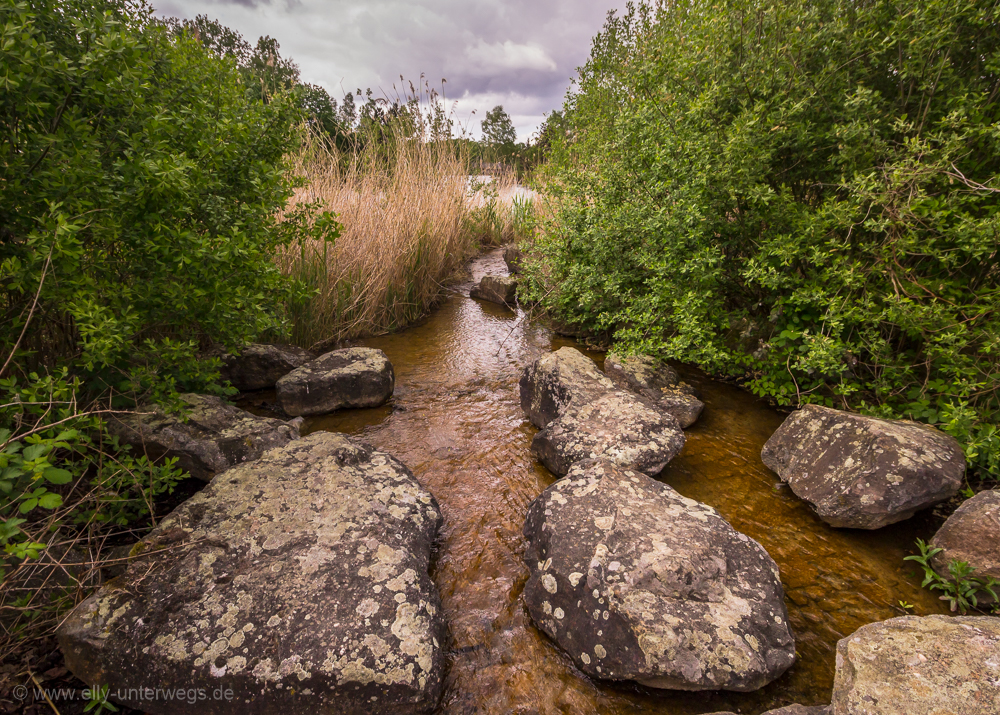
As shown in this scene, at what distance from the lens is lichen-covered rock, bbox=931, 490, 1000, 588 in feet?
7.06

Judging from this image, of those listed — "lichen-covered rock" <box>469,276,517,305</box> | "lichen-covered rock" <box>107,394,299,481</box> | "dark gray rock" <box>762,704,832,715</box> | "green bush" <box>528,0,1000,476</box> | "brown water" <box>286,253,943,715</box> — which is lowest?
"brown water" <box>286,253,943,715</box>

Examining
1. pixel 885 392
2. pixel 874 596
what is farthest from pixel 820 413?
pixel 874 596

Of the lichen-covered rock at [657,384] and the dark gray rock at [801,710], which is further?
the lichen-covered rock at [657,384]

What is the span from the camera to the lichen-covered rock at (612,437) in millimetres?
2992

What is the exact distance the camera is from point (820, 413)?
3.04 m

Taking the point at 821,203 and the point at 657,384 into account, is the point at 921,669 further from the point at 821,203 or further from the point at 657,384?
the point at 821,203

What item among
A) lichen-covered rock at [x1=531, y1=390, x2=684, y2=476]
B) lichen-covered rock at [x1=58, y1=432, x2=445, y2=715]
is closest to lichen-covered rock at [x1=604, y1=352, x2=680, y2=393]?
lichen-covered rock at [x1=531, y1=390, x2=684, y2=476]

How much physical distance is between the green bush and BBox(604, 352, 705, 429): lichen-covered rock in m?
0.22

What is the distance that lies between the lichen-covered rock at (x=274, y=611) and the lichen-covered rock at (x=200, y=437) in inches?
16.6

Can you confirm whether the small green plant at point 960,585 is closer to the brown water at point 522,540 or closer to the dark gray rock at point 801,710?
the brown water at point 522,540

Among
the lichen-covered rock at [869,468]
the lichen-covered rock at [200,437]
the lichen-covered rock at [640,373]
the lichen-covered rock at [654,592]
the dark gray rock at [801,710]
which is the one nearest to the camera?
the dark gray rock at [801,710]

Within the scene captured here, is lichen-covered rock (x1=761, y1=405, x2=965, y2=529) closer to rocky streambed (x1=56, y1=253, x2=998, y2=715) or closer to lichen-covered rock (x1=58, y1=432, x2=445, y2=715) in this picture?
rocky streambed (x1=56, y1=253, x2=998, y2=715)

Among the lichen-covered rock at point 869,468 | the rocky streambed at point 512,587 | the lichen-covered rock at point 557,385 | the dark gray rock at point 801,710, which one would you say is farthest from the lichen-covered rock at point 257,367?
the lichen-covered rock at point 869,468

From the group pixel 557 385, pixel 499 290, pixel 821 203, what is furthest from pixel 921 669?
pixel 499 290
